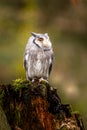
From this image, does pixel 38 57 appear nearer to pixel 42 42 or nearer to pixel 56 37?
pixel 42 42

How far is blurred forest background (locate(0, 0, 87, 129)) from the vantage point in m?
19.6

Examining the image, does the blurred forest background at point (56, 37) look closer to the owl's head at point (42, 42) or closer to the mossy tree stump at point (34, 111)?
the owl's head at point (42, 42)

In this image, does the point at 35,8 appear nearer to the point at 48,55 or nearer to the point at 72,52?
the point at 72,52

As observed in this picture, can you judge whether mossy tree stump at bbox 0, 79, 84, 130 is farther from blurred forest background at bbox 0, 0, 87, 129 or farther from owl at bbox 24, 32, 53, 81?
blurred forest background at bbox 0, 0, 87, 129

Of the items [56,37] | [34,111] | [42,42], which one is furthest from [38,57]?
[56,37]

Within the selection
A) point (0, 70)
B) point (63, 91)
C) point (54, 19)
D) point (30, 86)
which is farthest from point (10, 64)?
point (30, 86)

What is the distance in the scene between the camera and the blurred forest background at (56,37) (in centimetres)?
1962

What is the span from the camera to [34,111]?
8.35m

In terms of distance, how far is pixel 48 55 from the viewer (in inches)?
386

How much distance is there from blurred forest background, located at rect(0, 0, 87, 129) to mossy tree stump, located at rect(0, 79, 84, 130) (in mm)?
9640

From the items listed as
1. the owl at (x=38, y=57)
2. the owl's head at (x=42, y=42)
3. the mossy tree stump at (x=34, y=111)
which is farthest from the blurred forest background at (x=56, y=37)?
the mossy tree stump at (x=34, y=111)

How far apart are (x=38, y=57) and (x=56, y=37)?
12.1 meters

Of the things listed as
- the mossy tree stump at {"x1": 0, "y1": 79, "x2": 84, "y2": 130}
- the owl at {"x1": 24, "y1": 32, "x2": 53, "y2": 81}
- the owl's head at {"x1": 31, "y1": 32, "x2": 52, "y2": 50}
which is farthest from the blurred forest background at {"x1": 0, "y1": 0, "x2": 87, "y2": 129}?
the mossy tree stump at {"x1": 0, "y1": 79, "x2": 84, "y2": 130}

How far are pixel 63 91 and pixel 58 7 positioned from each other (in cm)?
548
